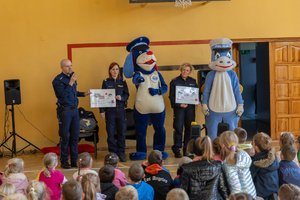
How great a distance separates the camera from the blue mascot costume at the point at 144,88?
5.29 metres

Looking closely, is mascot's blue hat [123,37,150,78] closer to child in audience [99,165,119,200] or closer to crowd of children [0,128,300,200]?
crowd of children [0,128,300,200]

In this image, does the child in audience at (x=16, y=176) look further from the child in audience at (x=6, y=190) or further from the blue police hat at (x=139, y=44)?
the blue police hat at (x=139, y=44)

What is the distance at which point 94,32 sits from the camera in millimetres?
6309

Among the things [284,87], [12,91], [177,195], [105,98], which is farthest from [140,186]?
[284,87]

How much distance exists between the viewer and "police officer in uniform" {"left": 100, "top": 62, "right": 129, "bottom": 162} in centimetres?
545

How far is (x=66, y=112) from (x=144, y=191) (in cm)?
277

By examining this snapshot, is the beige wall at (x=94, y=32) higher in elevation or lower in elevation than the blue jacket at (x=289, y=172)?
higher

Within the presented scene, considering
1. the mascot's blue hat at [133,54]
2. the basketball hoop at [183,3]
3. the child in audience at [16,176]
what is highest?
the basketball hoop at [183,3]

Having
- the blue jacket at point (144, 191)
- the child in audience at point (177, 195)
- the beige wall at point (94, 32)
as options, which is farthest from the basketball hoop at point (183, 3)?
the child in audience at point (177, 195)

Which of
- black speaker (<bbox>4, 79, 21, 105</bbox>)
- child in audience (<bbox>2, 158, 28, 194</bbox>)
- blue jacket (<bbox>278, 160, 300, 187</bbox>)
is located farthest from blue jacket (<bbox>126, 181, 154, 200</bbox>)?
black speaker (<bbox>4, 79, 21, 105</bbox>)

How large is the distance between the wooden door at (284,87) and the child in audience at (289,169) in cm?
380

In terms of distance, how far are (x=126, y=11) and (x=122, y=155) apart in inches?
115

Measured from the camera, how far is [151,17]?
6340 mm

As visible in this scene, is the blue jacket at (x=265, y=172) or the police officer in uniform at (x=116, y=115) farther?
the police officer in uniform at (x=116, y=115)
